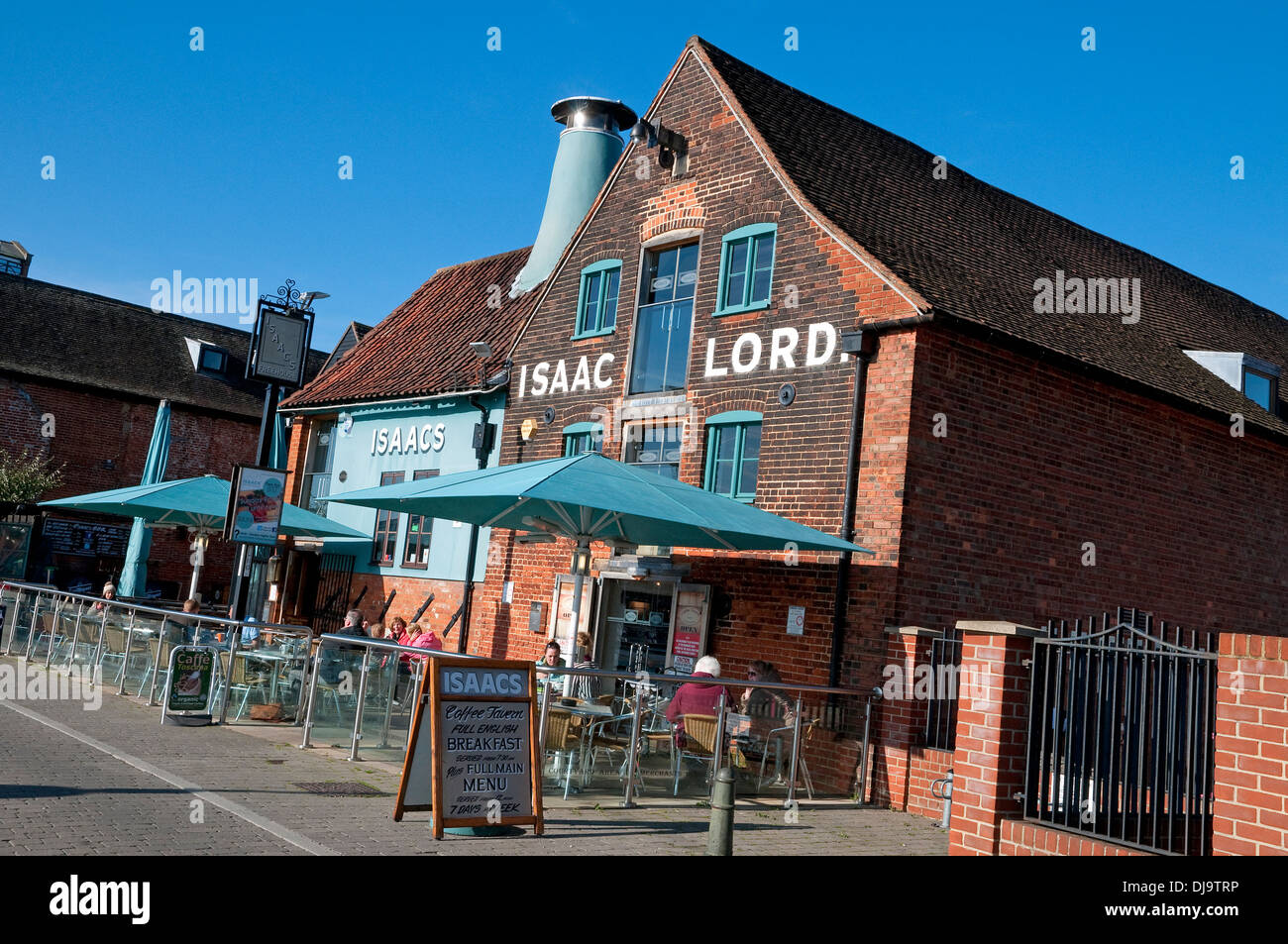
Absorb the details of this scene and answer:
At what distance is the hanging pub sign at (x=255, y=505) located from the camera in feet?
46.8

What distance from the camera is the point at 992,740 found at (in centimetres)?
757

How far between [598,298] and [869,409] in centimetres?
570

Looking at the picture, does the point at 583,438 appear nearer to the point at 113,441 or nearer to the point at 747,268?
the point at 747,268

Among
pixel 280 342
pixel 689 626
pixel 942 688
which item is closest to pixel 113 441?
pixel 280 342

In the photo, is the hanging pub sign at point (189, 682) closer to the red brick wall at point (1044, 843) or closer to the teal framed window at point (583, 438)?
the teal framed window at point (583, 438)

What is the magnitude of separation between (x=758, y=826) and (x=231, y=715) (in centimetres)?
651

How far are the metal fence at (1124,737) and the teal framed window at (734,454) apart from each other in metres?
6.89

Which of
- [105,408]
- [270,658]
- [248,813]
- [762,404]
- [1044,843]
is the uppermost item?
[105,408]

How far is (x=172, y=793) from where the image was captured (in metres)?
8.43

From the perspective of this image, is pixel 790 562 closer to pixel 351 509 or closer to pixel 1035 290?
pixel 1035 290

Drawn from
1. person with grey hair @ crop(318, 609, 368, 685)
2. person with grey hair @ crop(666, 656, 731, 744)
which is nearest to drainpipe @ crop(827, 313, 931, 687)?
person with grey hair @ crop(666, 656, 731, 744)

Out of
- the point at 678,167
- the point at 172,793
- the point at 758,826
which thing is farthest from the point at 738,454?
the point at 172,793

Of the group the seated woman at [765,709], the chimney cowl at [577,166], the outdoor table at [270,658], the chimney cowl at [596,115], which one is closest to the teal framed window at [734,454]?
the seated woman at [765,709]
